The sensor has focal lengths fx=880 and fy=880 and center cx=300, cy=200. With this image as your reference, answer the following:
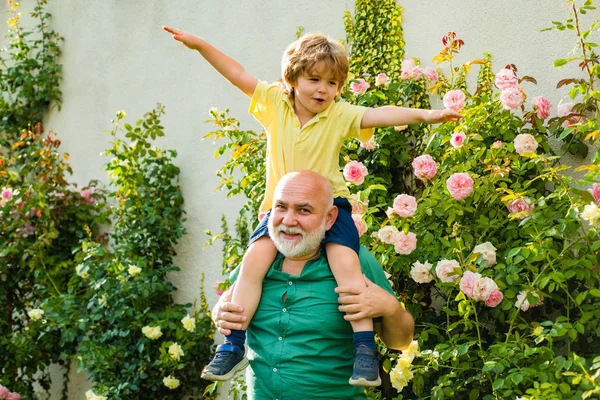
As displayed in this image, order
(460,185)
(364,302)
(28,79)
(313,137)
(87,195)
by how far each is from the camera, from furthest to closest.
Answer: (28,79), (87,195), (460,185), (313,137), (364,302)

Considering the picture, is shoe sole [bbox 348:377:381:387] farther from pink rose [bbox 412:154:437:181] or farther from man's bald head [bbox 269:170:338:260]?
pink rose [bbox 412:154:437:181]

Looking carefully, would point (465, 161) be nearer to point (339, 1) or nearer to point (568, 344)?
point (568, 344)

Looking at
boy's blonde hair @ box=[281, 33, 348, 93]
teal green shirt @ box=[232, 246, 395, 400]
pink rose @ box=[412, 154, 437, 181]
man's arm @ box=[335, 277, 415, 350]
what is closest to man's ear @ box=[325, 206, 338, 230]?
teal green shirt @ box=[232, 246, 395, 400]

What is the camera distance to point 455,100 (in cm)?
397

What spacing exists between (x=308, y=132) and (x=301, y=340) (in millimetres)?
776

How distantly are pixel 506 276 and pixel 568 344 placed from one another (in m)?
0.37

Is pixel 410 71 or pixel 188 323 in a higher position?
pixel 410 71

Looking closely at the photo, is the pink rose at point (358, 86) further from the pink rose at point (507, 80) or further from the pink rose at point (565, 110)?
the pink rose at point (565, 110)

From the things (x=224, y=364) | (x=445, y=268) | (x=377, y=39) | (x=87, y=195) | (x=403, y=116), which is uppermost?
(x=377, y=39)

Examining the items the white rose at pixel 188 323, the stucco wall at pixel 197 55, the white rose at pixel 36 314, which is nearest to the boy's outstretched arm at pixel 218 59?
the stucco wall at pixel 197 55

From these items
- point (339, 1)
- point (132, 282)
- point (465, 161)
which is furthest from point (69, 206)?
point (465, 161)

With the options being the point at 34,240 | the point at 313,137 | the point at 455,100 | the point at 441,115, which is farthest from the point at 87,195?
the point at 441,115

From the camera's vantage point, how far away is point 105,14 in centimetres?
679

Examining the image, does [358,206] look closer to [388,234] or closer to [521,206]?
[388,234]
